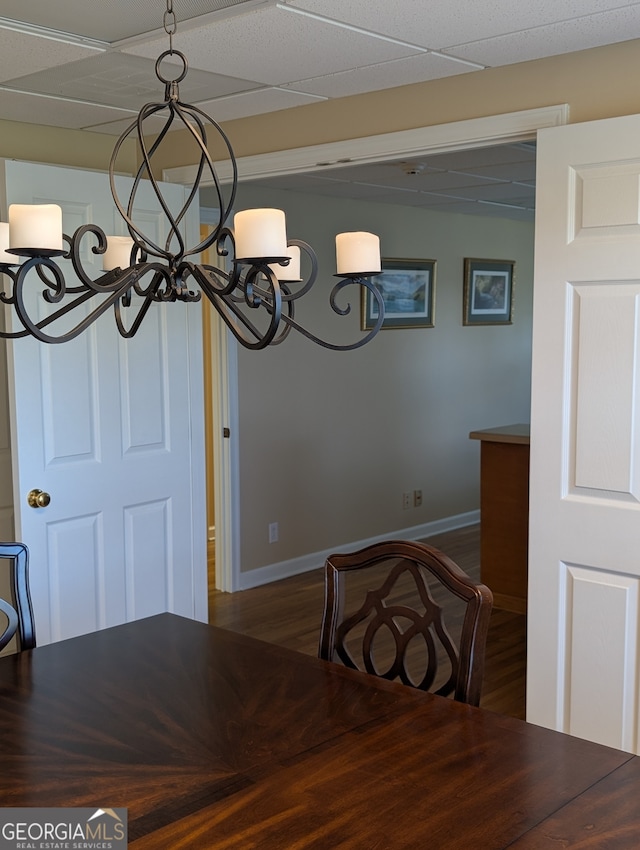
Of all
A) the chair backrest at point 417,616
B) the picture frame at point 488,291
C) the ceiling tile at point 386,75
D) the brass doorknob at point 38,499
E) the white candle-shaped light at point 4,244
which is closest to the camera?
the white candle-shaped light at point 4,244

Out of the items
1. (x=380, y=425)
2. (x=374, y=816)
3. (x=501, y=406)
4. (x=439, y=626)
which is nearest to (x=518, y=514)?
(x=380, y=425)

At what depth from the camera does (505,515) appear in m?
4.88

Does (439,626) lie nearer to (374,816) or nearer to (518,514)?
(374,816)

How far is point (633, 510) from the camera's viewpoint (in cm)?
255

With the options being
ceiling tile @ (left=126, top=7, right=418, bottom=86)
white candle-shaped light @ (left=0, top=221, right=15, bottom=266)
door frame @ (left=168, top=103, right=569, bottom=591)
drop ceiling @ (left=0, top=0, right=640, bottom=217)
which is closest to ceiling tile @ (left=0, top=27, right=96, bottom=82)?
drop ceiling @ (left=0, top=0, right=640, bottom=217)

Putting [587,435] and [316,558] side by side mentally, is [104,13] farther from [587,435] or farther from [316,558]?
[316,558]

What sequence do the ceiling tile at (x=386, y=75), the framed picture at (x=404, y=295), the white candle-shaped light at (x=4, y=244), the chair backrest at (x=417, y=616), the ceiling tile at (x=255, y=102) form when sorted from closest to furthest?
the white candle-shaped light at (x=4, y=244)
the chair backrest at (x=417, y=616)
the ceiling tile at (x=386, y=75)
the ceiling tile at (x=255, y=102)
the framed picture at (x=404, y=295)

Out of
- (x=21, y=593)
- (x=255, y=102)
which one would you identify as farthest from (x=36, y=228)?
(x=255, y=102)

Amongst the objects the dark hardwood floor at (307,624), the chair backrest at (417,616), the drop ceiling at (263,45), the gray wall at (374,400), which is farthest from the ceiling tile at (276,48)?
the dark hardwood floor at (307,624)

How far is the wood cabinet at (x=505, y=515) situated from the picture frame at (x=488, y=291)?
178cm

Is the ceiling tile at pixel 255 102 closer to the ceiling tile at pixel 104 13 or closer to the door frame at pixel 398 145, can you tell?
the door frame at pixel 398 145

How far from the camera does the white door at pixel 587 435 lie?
2510 mm

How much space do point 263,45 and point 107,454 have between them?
1620 mm

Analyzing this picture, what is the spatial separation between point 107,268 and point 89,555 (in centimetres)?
156
